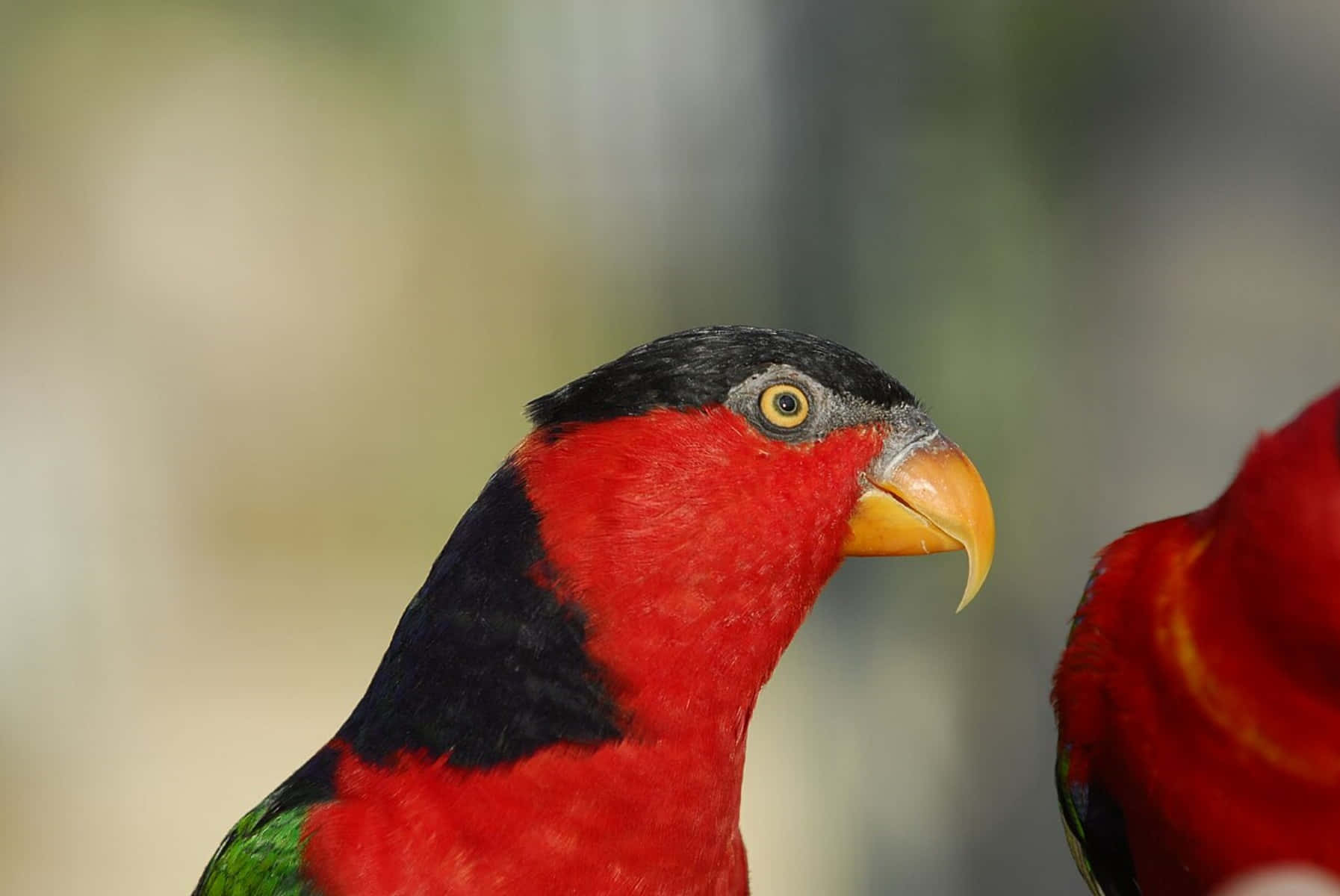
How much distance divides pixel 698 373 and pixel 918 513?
312 mm

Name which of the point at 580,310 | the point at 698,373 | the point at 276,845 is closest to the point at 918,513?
the point at 698,373

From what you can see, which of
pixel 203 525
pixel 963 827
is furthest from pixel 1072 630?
pixel 203 525

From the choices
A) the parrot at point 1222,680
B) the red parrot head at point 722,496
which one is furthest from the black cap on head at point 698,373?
the parrot at point 1222,680

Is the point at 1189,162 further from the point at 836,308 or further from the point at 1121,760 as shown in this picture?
the point at 1121,760

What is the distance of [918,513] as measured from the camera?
136 centimetres

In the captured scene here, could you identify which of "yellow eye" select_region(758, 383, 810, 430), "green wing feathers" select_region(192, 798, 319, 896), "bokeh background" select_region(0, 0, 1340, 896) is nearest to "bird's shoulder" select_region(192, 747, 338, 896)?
"green wing feathers" select_region(192, 798, 319, 896)

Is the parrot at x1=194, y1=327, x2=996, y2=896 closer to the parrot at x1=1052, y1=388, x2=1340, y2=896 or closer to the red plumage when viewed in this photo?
the red plumage

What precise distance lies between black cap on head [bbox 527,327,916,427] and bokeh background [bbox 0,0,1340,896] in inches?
31.5

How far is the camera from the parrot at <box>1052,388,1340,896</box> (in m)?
1.05

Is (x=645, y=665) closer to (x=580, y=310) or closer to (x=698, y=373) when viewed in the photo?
(x=698, y=373)

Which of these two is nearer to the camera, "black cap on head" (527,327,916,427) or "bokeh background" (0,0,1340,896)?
"black cap on head" (527,327,916,427)

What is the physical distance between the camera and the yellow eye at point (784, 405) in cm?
131

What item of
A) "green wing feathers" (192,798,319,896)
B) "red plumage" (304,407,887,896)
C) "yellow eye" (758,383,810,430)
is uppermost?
"yellow eye" (758,383,810,430)

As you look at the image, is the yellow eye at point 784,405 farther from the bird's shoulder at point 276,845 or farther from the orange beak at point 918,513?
the bird's shoulder at point 276,845
